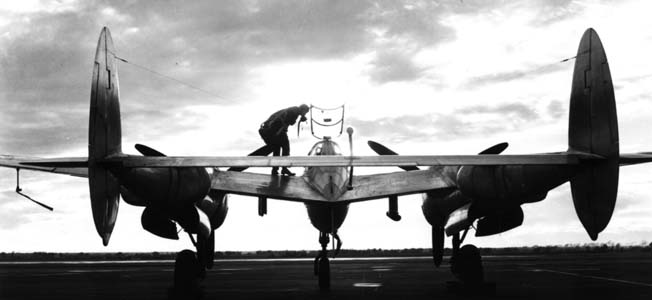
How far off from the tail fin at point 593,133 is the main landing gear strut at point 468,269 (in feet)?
13.0

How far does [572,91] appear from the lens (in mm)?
10133

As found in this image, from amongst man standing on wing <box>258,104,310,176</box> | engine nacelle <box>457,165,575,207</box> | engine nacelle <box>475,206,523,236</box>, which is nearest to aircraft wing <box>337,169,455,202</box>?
engine nacelle <box>475,206,523,236</box>

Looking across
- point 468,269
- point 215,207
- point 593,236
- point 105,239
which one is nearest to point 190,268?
point 215,207

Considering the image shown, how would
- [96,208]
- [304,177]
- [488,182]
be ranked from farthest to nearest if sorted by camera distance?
[304,177]
[488,182]
[96,208]

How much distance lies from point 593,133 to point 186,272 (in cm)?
788

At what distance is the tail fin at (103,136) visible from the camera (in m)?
9.07

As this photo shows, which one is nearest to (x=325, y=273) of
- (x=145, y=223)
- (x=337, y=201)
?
(x=337, y=201)

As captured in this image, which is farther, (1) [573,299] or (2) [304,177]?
(2) [304,177]

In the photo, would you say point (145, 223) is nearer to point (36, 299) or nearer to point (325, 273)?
point (36, 299)

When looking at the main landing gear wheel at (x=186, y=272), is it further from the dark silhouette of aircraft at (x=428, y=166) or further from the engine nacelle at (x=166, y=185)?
the engine nacelle at (x=166, y=185)

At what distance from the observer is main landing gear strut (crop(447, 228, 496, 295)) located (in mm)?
13555

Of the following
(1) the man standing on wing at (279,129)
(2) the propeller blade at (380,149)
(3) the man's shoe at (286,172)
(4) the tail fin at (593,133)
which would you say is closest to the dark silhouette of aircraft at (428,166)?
(4) the tail fin at (593,133)

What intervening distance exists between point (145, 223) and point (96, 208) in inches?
134

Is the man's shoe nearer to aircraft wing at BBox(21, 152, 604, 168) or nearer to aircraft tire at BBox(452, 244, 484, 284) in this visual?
aircraft tire at BBox(452, 244, 484, 284)
